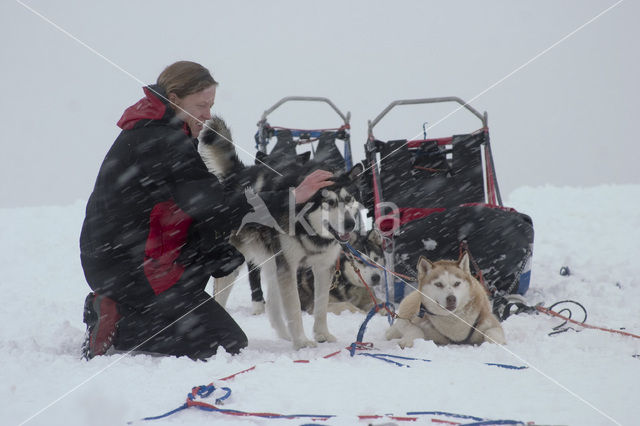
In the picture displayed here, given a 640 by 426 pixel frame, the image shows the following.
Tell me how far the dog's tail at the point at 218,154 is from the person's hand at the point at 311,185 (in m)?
0.52

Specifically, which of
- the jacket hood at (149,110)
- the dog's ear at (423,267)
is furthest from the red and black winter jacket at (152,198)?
the dog's ear at (423,267)

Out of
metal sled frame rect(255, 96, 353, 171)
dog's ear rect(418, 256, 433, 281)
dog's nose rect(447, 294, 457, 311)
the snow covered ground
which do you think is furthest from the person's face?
metal sled frame rect(255, 96, 353, 171)

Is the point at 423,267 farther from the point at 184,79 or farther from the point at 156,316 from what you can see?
the point at 184,79

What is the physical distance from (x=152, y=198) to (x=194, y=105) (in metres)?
0.41

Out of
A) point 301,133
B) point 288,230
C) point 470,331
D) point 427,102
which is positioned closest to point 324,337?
point 288,230

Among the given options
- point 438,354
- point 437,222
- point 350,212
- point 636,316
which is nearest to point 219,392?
point 438,354

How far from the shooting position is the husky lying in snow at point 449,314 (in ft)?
7.32

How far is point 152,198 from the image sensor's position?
1.92 metres

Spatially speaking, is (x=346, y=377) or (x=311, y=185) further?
(x=311, y=185)

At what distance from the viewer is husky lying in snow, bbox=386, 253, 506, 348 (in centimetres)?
223

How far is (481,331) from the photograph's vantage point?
2203 mm

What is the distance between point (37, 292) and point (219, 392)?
10.5ft

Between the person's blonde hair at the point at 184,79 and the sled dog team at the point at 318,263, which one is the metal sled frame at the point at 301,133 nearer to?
the sled dog team at the point at 318,263

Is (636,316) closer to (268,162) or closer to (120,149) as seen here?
(268,162)
